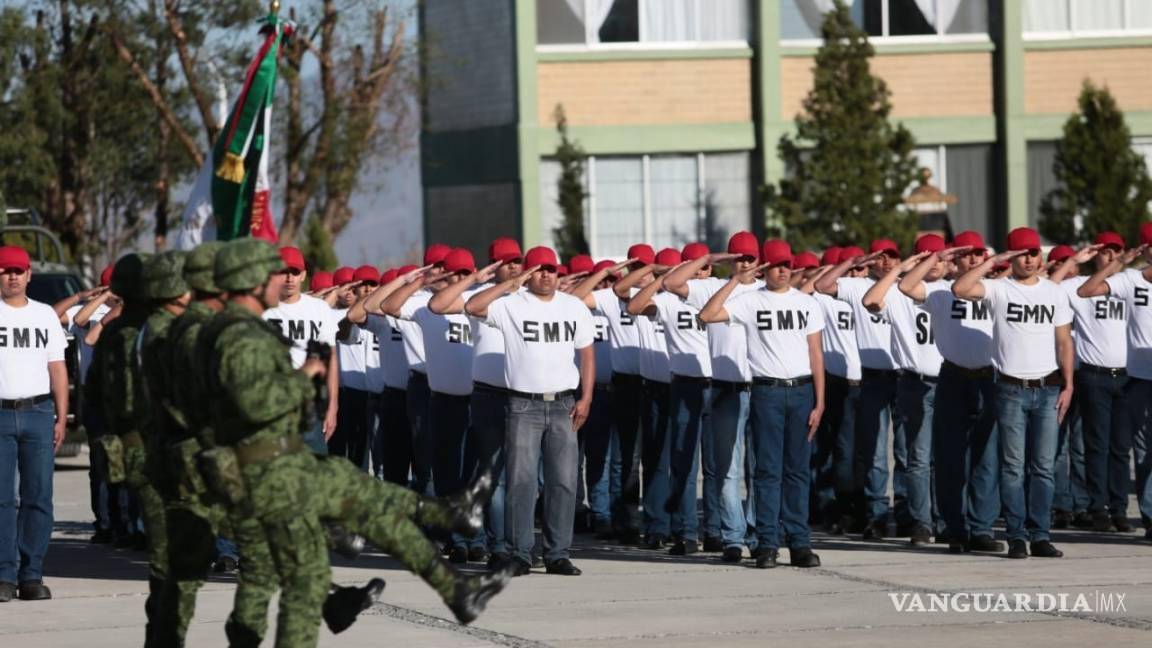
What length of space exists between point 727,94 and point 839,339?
20.9 meters

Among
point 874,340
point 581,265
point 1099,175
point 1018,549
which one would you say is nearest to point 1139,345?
point 874,340

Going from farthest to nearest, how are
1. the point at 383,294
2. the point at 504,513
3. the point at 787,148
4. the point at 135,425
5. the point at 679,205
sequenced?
the point at 679,205 < the point at 787,148 < the point at 383,294 < the point at 504,513 < the point at 135,425

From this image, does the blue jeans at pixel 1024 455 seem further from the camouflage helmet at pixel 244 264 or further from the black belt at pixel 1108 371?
the camouflage helmet at pixel 244 264

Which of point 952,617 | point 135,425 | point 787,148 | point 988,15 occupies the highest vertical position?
point 988,15

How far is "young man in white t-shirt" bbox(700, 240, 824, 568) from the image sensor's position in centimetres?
1480

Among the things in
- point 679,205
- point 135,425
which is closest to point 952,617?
point 135,425

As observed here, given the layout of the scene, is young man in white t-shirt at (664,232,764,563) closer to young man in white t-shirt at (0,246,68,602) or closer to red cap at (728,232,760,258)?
red cap at (728,232,760,258)

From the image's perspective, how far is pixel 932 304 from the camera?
613 inches

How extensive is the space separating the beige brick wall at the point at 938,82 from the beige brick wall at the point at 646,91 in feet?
3.95

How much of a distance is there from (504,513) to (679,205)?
→ 76.5ft

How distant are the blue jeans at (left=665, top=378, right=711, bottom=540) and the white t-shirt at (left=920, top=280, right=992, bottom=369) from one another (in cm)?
184

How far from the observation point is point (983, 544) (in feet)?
50.3

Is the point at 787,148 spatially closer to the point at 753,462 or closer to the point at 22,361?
the point at 753,462

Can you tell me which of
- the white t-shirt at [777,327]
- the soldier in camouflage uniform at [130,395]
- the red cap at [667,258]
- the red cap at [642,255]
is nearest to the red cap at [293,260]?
the red cap at [642,255]
